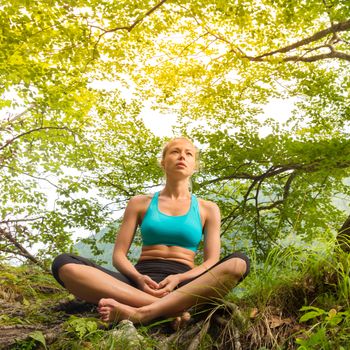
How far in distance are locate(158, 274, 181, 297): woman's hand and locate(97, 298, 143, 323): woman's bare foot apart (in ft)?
0.95

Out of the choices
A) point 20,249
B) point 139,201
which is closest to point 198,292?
point 139,201

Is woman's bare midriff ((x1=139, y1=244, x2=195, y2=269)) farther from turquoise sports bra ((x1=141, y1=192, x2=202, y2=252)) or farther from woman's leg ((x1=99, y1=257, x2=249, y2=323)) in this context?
woman's leg ((x1=99, y1=257, x2=249, y2=323))

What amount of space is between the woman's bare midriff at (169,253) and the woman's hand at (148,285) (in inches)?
14.3

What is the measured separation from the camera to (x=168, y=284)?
9.56 ft

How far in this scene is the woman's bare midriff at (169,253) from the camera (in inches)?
132

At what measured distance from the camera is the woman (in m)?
2.69

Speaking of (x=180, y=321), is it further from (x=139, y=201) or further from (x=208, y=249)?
(x=139, y=201)

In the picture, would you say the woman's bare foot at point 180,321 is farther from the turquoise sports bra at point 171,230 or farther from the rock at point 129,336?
the turquoise sports bra at point 171,230

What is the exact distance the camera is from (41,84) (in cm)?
697

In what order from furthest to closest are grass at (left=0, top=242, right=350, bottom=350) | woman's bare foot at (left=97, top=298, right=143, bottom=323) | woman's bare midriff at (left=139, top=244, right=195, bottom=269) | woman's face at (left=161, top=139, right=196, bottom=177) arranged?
woman's face at (left=161, top=139, right=196, bottom=177) → woman's bare midriff at (left=139, top=244, right=195, bottom=269) → woman's bare foot at (left=97, top=298, right=143, bottom=323) → grass at (left=0, top=242, right=350, bottom=350)

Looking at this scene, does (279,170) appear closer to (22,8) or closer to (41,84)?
(41,84)

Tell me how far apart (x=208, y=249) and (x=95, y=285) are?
3.46 feet

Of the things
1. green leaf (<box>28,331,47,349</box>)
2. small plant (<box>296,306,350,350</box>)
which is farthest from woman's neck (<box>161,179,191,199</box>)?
small plant (<box>296,306,350,350</box>)

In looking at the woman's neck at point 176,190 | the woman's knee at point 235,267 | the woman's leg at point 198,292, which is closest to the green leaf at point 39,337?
the woman's leg at point 198,292
